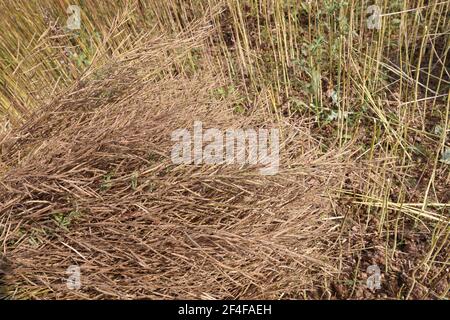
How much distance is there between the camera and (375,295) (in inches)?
56.5

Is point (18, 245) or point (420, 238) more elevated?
point (18, 245)

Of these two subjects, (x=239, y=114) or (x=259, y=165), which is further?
(x=239, y=114)

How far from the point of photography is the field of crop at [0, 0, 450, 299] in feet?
4.28

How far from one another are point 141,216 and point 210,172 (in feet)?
0.74

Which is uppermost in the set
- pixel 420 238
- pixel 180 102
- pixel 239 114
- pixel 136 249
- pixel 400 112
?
pixel 180 102

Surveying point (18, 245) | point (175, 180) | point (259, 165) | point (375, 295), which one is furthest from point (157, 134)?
point (375, 295)

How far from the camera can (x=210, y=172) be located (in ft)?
4.54

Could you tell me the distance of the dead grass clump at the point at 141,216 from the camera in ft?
4.24

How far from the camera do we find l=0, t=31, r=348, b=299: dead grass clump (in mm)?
1293

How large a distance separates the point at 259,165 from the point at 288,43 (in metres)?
0.79

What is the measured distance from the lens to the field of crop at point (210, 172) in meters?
1.30

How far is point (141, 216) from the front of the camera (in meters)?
1.30

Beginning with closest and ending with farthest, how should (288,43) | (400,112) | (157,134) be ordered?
(157,134), (400,112), (288,43)

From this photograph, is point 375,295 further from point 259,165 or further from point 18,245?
point 18,245
